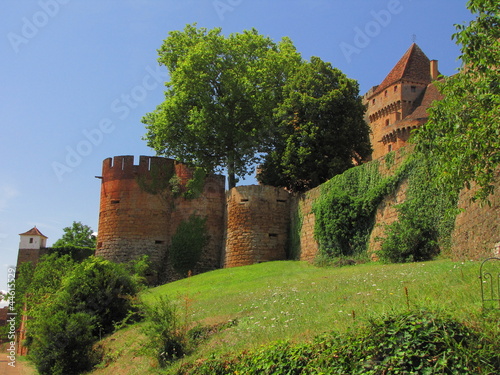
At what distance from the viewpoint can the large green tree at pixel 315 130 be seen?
28.5 m

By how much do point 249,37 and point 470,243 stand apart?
21918 millimetres

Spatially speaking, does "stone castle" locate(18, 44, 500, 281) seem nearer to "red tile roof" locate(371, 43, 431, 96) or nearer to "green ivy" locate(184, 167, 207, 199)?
"green ivy" locate(184, 167, 207, 199)

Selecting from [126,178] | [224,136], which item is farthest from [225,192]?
[126,178]

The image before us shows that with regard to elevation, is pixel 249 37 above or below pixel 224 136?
above

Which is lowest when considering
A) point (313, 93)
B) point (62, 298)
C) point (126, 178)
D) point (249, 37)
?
point (62, 298)

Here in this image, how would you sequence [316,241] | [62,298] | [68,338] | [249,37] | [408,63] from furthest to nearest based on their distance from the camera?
1. [408,63]
2. [249,37]
3. [316,241]
4. [62,298]
5. [68,338]

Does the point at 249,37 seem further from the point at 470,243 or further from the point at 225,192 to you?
the point at 470,243

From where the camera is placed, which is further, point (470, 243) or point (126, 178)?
point (126, 178)

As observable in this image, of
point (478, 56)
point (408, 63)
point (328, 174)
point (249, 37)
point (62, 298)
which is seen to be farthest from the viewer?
point (408, 63)

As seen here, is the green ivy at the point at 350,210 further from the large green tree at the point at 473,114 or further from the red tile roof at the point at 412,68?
the red tile roof at the point at 412,68

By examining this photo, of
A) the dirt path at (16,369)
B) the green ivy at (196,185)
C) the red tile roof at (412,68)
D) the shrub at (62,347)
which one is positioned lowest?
the dirt path at (16,369)

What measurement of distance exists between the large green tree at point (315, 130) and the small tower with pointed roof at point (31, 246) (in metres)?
17.2

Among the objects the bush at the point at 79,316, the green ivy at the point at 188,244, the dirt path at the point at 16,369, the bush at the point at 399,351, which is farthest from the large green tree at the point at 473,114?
the green ivy at the point at 188,244

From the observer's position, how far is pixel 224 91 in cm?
3130
